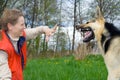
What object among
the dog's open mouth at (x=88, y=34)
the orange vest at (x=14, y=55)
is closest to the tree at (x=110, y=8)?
the dog's open mouth at (x=88, y=34)

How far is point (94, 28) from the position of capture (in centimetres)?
654

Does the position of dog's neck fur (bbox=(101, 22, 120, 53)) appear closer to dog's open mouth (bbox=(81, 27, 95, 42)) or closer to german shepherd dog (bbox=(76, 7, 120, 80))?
german shepherd dog (bbox=(76, 7, 120, 80))

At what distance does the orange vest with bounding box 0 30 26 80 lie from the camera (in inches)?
143

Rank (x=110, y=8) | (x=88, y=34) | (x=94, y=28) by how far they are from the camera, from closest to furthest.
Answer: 1. (x=94, y=28)
2. (x=88, y=34)
3. (x=110, y=8)

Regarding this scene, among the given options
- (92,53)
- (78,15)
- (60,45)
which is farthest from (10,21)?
(78,15)

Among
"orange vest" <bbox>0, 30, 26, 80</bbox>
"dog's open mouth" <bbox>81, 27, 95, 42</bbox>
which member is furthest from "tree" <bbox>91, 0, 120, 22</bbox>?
"orange vest" <bbox>0, 30, 26, 80</bbox>

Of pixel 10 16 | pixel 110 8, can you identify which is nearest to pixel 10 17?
pixel 10 16

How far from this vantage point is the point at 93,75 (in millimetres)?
7723

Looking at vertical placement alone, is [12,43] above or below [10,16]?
below

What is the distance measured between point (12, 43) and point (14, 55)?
0.13 m

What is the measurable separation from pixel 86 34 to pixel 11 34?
10.4 feet

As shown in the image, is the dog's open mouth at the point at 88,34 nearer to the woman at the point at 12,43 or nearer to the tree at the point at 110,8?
the woman at the point at 12,43

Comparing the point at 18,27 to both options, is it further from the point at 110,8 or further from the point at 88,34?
the point at 110,8

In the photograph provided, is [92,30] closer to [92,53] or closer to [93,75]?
[93,75]
